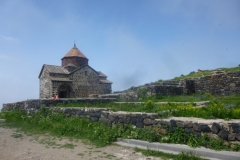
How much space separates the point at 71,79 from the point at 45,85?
3.74 metres

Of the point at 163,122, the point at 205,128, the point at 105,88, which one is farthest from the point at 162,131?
the point at 105,88

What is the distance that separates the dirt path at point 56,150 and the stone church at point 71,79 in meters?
21.3

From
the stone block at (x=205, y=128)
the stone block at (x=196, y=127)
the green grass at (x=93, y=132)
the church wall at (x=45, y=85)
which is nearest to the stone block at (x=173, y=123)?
the green grass at (x=93, y=132)

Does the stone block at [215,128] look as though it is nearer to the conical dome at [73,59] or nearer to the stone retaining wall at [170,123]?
the stone retaining wall at [170,123]

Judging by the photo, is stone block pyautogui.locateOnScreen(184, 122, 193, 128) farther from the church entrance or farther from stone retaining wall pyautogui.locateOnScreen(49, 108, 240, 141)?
the church entrance

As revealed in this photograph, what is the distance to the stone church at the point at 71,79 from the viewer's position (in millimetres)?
28219

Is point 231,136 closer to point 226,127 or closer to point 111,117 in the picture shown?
point 226,127

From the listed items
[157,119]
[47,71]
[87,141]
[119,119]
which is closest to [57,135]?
[87,141]

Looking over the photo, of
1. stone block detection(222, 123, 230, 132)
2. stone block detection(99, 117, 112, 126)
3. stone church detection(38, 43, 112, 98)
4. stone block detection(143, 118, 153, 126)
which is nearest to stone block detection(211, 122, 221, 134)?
stone block detection(222, 123, 230, 132)

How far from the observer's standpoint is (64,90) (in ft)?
95.5

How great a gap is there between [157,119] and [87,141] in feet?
8.26

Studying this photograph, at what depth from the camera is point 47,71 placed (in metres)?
28.5

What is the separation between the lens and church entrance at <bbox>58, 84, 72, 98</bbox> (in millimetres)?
28606

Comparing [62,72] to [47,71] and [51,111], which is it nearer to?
[47,71]
